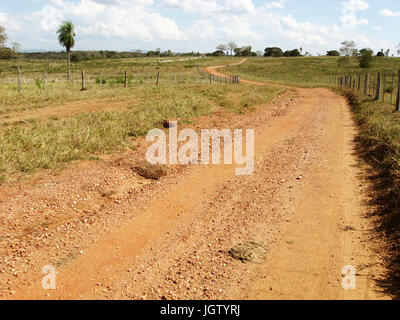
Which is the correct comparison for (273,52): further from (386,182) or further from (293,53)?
(386,182)

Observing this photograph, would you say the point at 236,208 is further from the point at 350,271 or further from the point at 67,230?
the point at 67,230

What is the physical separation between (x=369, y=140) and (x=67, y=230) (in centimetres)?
791

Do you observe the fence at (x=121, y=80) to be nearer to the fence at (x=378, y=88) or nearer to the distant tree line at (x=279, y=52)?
the fence at (x=378, y=88)

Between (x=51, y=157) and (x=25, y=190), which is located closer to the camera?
(x=25, y=190)

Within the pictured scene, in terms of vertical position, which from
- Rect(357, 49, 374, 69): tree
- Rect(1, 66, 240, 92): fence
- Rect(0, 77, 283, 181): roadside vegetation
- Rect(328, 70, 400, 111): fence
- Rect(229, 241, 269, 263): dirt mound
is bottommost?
Rect(229, 241, 269, 263): dirt mound

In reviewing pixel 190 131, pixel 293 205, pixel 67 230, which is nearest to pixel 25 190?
pixel 67 230

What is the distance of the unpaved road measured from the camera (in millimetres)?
3922

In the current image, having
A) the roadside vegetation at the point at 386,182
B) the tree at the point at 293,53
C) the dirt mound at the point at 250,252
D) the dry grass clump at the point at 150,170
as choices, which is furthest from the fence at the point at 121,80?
the tree at the point at 293,53

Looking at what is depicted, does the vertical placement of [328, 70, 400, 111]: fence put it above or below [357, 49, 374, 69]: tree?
below

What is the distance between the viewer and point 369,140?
30.7 feet

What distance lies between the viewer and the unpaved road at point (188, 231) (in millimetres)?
3922

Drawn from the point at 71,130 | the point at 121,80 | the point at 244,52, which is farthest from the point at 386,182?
the point at 244,52

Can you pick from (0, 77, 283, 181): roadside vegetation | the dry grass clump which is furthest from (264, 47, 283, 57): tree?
the dry grass clump

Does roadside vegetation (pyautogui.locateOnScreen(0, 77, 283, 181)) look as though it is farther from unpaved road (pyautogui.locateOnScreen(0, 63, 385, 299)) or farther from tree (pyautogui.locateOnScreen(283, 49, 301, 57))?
tree (pyautogui.locateOnScreen(283, 49, 301, 57))
